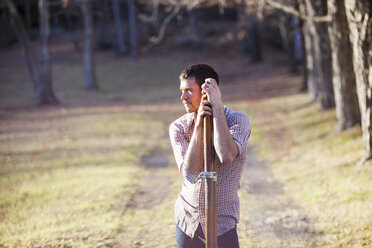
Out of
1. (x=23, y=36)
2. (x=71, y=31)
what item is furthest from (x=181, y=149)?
(x=71, y=31)

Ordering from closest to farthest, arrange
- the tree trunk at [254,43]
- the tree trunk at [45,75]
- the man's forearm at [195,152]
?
the man's forearm at [195,152]
the tree trunk at [45,75]
the tree trunk at [254,43]

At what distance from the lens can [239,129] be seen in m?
3.01

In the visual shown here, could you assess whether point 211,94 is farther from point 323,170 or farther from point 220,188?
point 323,170

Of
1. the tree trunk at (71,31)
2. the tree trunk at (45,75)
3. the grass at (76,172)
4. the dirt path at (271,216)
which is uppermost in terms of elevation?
Answer: the tree trunk at (71,31)

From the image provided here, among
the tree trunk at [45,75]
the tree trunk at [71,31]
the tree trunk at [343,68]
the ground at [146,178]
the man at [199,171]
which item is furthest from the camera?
the tree trunk at [71,31]

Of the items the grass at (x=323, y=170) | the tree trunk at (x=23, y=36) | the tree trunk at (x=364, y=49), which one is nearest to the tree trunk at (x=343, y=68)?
the grass at (x=323, y=170)

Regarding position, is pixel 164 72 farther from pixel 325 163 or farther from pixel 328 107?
pixel 325 163

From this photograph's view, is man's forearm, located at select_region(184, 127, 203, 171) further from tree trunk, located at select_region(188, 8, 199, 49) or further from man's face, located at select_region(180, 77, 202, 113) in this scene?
tree trunk, located at select_region(188, 8, 199, 49)

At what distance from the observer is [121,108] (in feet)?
67.3

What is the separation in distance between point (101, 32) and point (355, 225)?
46707 mm

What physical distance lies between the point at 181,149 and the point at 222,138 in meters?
0.44

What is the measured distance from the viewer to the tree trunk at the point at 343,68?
414 inches

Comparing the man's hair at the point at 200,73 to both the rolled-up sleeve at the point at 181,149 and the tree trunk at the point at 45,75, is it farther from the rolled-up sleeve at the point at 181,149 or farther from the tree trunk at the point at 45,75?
the tree trunk at the point at 45,75

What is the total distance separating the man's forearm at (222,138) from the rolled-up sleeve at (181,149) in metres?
0.34
